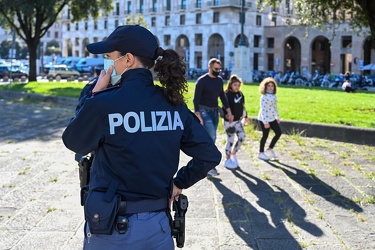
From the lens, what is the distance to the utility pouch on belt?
2.31 m

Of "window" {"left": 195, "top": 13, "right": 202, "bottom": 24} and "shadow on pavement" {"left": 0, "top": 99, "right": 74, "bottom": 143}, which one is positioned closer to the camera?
"shadow on pavement" {"left": 0, "top": 99, "right": 74, "bottom": 143}

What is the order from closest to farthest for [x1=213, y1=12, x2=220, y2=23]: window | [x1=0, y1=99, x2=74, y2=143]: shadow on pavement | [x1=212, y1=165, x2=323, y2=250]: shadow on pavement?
[x1=212, y1=165, x2=323, y2=250]: shadow on pavement → [x1=0, y1=99, x2=74, y2=143]: shadow on pavement → [x1=213, y1=12, x2=220, y2=23]: window

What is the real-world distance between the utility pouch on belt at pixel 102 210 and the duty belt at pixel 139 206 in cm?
4

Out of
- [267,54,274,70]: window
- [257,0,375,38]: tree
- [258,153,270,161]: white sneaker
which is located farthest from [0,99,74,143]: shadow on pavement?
[267,54,274,70]: window

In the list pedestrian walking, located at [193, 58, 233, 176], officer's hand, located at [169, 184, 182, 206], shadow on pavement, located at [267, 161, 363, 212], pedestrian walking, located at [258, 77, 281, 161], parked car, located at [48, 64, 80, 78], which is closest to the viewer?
officer's hand, located at [169, 184, 182, 206]

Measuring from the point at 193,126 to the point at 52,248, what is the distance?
2345 mm

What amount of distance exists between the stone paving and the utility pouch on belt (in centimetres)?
220

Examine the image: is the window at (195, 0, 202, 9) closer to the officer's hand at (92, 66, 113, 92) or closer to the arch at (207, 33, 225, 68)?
the arch at (207, 33, 225, 68)

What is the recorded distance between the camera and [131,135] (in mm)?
2395

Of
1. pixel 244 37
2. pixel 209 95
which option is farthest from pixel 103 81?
pixel 244 37

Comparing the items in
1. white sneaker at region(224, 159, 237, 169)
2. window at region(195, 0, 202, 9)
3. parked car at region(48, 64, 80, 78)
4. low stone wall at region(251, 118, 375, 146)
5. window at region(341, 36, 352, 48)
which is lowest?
white sneaker at region(224, 159, 237, 169)

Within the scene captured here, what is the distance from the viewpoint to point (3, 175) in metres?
7.25

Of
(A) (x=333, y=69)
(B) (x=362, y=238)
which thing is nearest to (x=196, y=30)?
(A) (x=333, y=69)

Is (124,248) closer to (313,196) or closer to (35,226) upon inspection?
(35,226)
